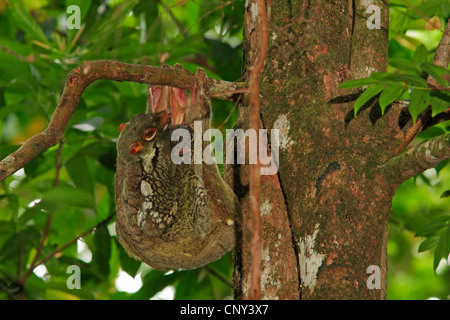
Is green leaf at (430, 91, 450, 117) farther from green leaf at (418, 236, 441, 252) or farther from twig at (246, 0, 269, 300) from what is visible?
green leaf at (418, 236, 441, 252)

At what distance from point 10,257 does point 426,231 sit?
3582 millimetres

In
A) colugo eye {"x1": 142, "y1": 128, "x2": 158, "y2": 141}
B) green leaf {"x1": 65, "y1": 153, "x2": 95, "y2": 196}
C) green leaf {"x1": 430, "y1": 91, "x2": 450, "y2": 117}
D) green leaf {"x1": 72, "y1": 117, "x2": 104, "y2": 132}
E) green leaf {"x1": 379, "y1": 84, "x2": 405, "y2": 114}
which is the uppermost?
green leaf {"x1": 72, "y1": 117, "x2": 104, "y2": 132}

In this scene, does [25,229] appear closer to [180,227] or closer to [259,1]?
[180,227]

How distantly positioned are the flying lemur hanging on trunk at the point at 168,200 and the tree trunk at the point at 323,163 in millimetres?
227

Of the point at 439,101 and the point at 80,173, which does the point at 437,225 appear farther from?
the point at 80,173

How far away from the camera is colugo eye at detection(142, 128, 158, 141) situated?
351 cm

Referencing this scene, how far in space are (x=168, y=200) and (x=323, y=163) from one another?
1208 mm

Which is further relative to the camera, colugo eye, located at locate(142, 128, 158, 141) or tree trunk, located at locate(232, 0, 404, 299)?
colugo eye, located at locate(142, 128, 158, 141)

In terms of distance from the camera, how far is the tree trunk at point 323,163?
2531mm

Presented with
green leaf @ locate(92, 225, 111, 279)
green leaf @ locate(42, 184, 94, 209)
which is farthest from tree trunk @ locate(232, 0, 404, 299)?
green leaf @ locate(92, 225, 111, 279)

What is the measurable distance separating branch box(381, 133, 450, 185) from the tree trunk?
0.05 metres

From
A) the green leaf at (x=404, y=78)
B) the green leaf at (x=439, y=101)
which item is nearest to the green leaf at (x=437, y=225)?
the green leaf at (x=439, y=101)

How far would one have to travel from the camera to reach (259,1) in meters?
2.20

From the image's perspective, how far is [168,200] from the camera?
3514 millimetres
